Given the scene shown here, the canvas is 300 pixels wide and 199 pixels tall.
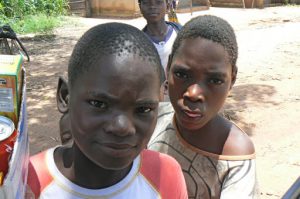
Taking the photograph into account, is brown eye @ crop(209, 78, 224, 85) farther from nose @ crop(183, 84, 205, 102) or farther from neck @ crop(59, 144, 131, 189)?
neck @ crop(59, 144, 131, 189)

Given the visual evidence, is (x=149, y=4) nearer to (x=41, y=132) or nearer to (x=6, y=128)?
(x=41, y=132)

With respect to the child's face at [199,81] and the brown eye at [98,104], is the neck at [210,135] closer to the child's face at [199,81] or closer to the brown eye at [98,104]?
the child's face at [199,81]

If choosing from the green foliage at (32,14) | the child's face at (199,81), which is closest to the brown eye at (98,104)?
the child's face at (199,81)

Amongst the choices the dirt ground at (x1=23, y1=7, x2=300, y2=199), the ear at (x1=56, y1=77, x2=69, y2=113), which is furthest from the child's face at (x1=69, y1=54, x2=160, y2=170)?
the dirt ground at (x1=23, y1=7, x2=300, y2=199)

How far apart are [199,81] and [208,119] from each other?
15 cm

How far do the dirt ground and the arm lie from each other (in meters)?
2.25

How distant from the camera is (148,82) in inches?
42.9

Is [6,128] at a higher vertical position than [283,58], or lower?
higher

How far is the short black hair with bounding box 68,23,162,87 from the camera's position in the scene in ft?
3.53

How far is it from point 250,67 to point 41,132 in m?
4.37

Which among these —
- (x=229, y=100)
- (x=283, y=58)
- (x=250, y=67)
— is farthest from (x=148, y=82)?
(x=283, y=58)

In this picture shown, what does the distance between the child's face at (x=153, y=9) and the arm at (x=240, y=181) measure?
7.50 feet

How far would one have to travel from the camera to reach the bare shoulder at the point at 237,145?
149cm

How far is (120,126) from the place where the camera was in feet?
3.34
